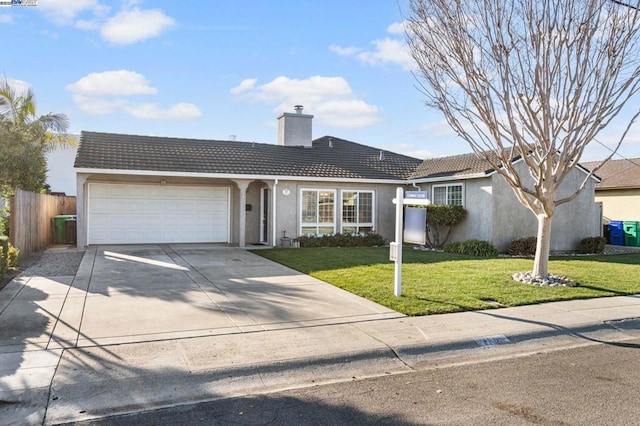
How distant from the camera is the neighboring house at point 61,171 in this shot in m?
29.3

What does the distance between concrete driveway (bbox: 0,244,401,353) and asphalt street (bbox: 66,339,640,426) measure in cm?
208

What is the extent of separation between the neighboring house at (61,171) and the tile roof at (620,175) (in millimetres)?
29329

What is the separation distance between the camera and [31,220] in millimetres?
14266

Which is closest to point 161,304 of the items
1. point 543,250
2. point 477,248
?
point 543,250

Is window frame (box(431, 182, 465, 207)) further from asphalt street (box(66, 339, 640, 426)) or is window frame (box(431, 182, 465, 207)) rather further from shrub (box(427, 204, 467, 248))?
asphalt street (box(66, 339, 640, 426))

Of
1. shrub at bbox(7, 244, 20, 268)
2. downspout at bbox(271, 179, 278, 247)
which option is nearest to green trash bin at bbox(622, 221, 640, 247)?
downspout at bbox(271, 179, 278, 247)

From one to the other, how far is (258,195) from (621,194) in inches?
679

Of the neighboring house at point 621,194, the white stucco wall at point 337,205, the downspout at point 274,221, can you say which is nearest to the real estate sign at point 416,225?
the downspout at point 274,221

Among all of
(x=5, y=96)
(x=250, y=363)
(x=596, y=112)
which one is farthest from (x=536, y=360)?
(x=5, y=96)

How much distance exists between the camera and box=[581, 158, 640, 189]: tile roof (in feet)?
75.4

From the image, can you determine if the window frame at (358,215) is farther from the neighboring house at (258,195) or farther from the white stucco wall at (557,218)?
the white stucco wall at (557,218)

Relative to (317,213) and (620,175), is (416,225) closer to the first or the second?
(317,213)

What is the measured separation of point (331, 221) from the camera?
62.3 feet

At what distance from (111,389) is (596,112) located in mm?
10392
